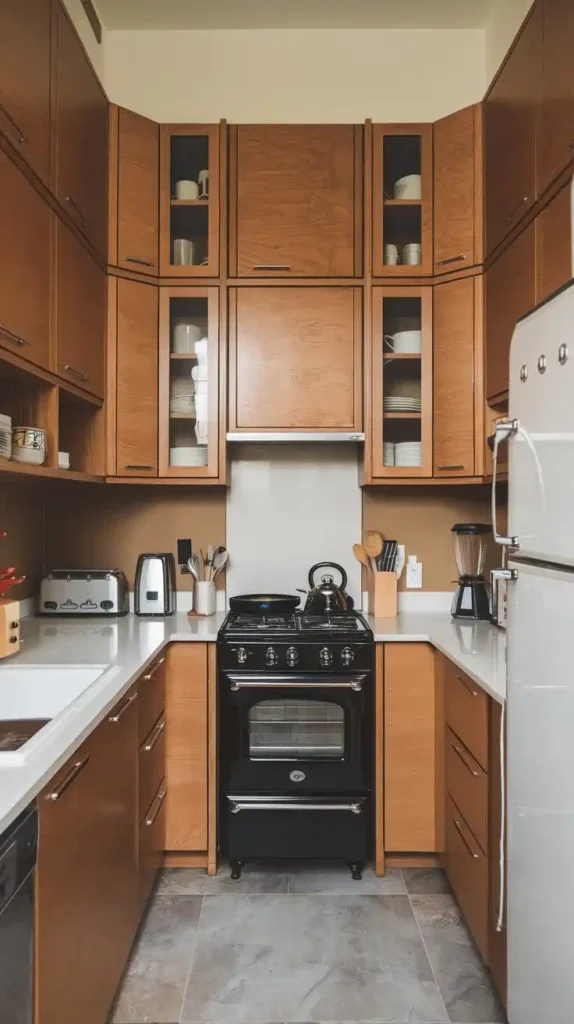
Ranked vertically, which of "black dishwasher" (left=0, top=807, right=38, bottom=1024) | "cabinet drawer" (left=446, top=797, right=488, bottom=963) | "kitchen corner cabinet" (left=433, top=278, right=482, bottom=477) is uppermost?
"kitchen corner cabinet" (left=433, top=278, right=482, bottom=477)

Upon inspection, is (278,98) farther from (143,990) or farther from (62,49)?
(143,990)

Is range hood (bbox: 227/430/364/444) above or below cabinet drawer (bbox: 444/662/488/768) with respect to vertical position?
above

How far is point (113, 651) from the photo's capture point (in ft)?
6.81

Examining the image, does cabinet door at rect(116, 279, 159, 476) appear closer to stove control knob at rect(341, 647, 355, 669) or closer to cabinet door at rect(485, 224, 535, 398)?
stove control knob at rect(341, 647, 355, 669)

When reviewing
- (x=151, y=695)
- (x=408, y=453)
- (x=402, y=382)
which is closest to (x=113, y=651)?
(x=151, y=695)

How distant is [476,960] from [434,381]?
6.37 ft

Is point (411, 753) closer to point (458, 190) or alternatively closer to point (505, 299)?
point (505, 299)

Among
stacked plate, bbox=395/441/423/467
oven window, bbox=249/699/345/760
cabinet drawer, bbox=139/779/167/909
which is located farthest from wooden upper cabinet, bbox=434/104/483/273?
cabinet drawer, bbox=139/779/167/909

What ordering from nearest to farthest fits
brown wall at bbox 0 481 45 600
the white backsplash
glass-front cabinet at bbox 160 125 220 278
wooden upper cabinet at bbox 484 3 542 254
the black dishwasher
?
the black dishwasher, wooden upper cabinet at bbox 484 3 542 254, brown wall at bbox 0 481 45 600, glass-front cabinet at bbox 160 125 220 278, the white backsplash

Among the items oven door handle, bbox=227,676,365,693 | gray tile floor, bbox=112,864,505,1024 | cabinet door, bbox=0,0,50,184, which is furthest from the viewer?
oven door handle, bbox=227,676,365,693

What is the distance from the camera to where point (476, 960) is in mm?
1968

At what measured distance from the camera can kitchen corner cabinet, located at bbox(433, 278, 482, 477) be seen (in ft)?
8.43

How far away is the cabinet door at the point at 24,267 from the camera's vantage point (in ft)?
5.54

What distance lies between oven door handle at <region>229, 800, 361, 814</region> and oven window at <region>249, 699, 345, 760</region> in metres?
0.17
